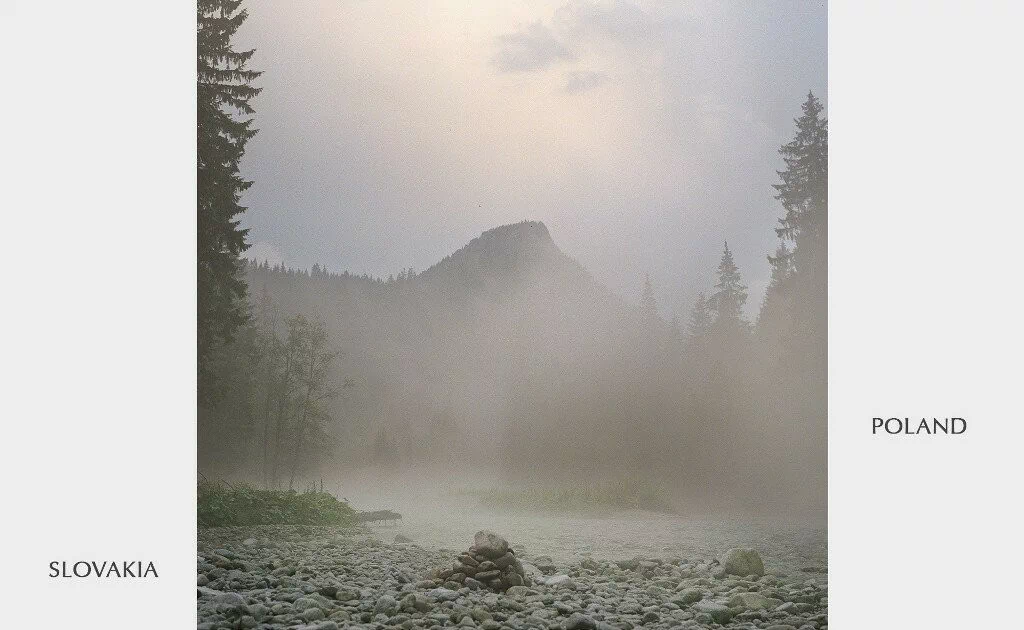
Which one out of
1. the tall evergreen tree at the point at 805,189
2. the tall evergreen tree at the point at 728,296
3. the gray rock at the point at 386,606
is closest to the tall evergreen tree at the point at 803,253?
the tall evergreen tree at the point at 805,189

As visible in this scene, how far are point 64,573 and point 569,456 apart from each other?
3.61 m

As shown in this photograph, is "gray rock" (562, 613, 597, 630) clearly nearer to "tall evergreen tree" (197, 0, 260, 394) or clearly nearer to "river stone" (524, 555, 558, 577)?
"river stone" (524, 555, 558, 577)

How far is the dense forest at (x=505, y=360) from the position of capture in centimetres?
643

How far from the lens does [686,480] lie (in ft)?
21.3

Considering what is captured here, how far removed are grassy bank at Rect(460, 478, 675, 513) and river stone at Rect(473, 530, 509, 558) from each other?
29 centimetres

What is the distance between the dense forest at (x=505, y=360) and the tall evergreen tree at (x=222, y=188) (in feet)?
0.03

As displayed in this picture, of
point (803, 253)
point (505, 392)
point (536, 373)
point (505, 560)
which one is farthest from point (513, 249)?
point (505, 560)

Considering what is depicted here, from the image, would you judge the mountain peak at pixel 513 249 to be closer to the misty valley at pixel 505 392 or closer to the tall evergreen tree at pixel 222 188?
the misty valley at pixel 505 392

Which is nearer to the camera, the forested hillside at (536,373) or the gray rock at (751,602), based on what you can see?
the gray rock at (751,602)

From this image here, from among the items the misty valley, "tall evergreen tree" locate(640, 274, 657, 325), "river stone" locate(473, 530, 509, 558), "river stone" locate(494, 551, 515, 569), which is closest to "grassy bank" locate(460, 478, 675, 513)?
the misty valley

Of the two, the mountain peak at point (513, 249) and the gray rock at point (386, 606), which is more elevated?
the mountain peak at point (513, 249)
